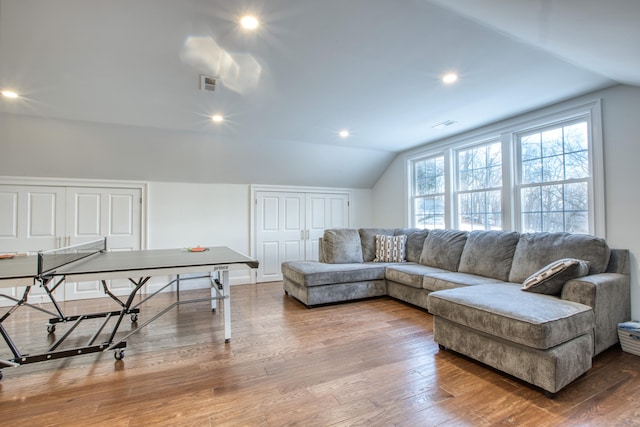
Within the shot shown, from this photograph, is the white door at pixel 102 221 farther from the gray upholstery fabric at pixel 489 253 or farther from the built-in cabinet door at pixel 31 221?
the gray upholstery fabric at pixel 489 253

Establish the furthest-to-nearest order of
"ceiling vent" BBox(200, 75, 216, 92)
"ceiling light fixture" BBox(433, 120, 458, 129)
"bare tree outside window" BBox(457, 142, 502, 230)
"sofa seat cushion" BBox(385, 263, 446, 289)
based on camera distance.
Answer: "bare tree outside window" BBox(457, 142, 502, 230), "ceiling light fixture" BBox(433, 120, 458, 129), "sofa seat cushion" BBox(385, 263, 446, 289), "ceiling vent" BBox(200, 75, 216, 92)

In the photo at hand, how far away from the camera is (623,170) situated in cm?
Result: 275

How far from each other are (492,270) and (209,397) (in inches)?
118

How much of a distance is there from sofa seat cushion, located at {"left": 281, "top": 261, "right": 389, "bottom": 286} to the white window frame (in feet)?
4.84

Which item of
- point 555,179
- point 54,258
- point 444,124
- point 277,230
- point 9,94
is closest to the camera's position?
point 54,258

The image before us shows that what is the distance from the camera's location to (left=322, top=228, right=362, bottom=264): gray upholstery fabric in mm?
4345

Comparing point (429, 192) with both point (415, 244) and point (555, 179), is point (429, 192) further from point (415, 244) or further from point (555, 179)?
point (555, 179)

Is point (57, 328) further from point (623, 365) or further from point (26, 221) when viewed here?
point (623, 365)

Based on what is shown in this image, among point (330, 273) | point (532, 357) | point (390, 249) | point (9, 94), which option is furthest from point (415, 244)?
point (9, 94)

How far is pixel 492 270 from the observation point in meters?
3.32

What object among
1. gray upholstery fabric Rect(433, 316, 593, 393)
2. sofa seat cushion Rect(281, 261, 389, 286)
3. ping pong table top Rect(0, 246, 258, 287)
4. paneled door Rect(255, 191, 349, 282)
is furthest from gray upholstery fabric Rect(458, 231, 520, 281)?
paneled door Rect(255, 191, 349, 282)

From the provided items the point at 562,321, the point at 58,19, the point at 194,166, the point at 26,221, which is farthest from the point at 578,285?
the point at 26,221

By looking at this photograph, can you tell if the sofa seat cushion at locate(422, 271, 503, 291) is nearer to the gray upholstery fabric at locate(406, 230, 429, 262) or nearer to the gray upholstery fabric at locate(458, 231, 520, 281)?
the gray upholstery fabric at locate(458, 231, 520, 281)

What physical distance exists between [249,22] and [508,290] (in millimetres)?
2826
